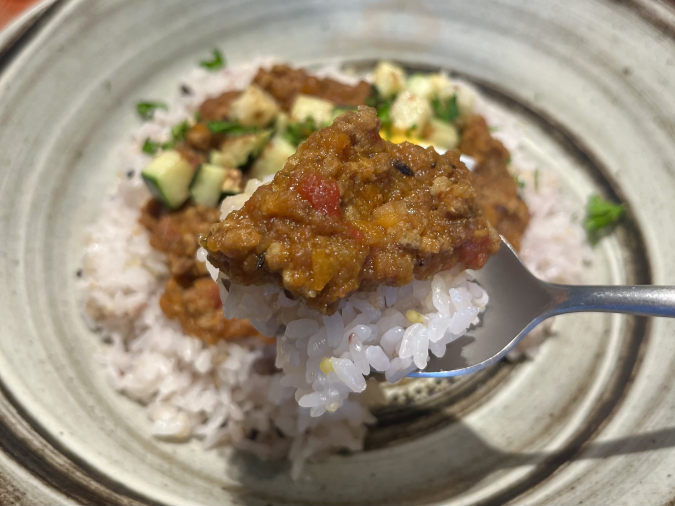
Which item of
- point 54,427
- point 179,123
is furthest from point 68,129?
point 54,427

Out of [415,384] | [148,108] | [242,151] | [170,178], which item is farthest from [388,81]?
[415,384]

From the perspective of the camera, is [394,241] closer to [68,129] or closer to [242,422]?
[242,422]

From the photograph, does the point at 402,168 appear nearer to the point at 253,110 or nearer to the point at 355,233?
the point at 355,233

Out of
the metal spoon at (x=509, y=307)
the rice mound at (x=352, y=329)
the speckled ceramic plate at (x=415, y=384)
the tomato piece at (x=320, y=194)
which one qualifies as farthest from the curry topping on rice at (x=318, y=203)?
the speckled ceramic plate at (x=415, y=384)

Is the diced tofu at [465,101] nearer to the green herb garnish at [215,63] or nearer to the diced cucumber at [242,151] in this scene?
the diced cucumber at [242,151]

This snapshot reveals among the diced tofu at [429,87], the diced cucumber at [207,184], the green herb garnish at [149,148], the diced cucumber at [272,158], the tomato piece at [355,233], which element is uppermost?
the diced tofu at [429,87]

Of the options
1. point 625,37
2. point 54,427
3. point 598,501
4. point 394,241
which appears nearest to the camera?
point 394,241
